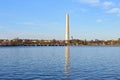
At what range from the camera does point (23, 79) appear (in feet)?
136

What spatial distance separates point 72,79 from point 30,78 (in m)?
6.41

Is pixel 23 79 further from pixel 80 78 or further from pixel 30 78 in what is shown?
pixel 80 78

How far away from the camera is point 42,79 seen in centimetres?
4131

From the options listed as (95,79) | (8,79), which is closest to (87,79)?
(95,79)

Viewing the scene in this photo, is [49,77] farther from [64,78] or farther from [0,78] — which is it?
[0,78]

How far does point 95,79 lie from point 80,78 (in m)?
2.33

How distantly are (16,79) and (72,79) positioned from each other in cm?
834

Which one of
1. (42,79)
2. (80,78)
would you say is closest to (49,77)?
(42,79)

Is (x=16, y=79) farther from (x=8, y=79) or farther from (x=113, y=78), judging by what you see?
(x=113, y=78)

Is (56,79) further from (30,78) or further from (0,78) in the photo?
(0,78)

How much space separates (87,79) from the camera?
1614 inches

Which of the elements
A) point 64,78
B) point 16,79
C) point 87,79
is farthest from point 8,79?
point 87,79

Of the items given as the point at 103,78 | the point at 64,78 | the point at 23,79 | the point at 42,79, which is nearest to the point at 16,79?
the point at 23,79

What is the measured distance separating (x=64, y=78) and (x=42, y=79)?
3.53 meters
